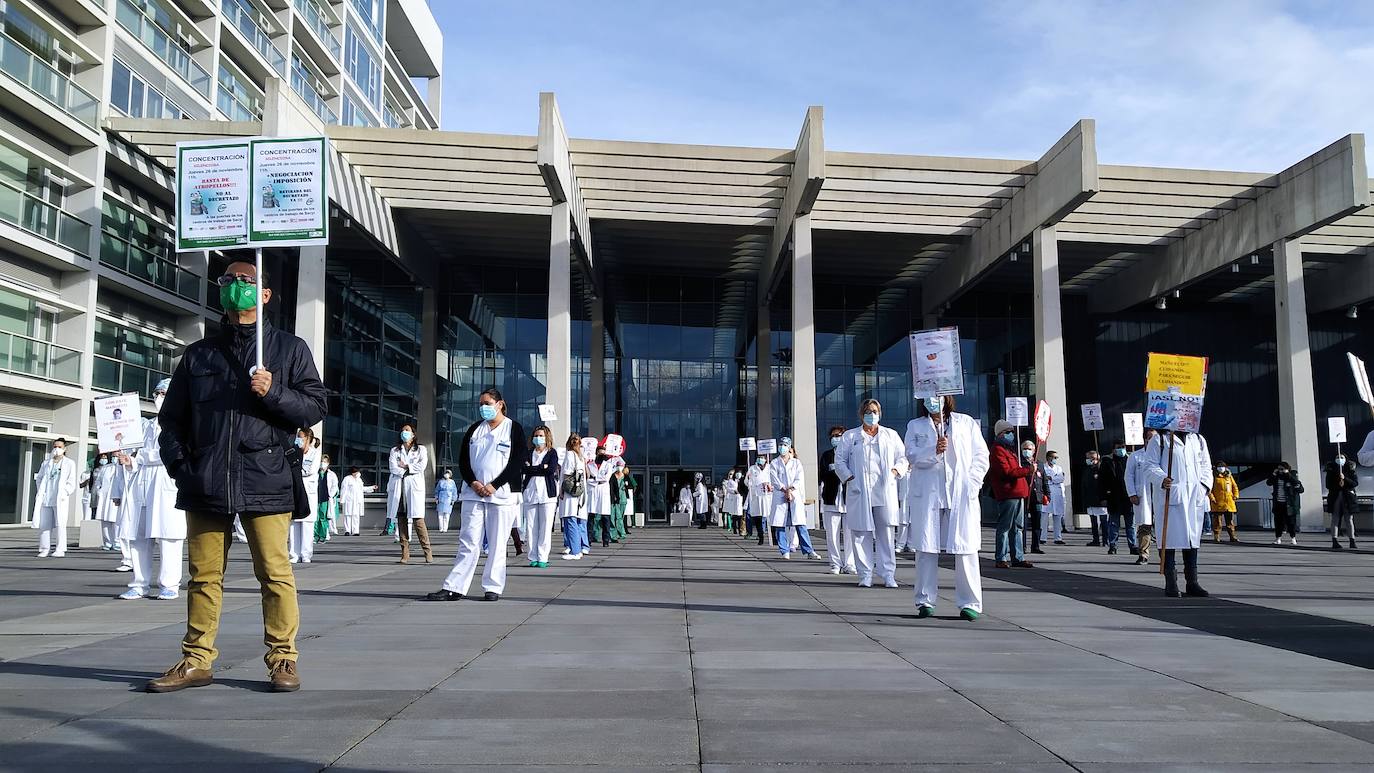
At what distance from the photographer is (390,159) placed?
33156 mm

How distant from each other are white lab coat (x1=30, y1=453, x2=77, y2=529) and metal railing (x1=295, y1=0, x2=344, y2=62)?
114 ft

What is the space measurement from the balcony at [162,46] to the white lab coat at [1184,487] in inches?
1361

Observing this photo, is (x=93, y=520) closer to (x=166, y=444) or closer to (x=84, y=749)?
(x=166, y=444)

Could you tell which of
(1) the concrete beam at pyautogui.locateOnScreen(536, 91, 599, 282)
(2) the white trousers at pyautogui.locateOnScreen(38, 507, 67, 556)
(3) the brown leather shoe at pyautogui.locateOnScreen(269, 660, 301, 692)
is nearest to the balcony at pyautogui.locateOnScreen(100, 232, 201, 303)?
(1) the concrete beam at pyautogui.locateOnScreen(536, 91, 599, 282)

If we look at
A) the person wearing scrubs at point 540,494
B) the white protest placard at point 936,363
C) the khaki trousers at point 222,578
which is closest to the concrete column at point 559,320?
the person wearing scrubs at point 540,494

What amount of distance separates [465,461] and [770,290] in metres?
31.1

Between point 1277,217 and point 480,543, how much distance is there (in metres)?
31.4

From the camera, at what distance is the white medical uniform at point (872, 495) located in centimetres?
1221

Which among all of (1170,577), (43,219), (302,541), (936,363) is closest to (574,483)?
(302,541)

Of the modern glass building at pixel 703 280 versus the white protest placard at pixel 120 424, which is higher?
the modern glass building at pixel 703 280

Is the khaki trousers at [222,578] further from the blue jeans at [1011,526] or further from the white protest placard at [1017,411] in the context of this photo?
the white protest placard at [1017,411]

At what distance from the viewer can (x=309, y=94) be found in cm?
5069

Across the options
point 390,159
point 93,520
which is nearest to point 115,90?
point 390,159

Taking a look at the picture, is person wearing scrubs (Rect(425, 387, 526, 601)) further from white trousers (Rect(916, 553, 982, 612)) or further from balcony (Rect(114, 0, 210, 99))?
balcony (Rect(114, 0, 210, 99))
